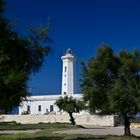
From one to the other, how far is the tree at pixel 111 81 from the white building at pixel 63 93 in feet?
226

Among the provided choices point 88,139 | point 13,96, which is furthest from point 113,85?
point 13,96

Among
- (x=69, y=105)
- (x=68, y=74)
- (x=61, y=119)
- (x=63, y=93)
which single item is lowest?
(x=61, y=119)

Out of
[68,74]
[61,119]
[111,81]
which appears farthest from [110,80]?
[68,74]

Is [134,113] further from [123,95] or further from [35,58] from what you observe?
[35,58]

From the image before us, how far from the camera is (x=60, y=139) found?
2811 centimetres

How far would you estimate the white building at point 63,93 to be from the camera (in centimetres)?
10150

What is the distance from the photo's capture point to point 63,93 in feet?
358

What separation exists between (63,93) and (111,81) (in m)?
78.6

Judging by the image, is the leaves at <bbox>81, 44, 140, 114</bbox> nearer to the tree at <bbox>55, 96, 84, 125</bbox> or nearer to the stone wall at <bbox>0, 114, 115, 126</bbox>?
the tree at <bbox>55, 96, 84, 125</bbox>

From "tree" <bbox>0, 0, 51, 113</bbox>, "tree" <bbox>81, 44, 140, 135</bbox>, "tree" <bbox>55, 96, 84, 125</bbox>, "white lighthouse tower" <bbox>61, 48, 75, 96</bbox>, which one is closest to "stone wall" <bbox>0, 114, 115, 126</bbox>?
"tree" <bbox>55, 96, 84, 125</bbox>

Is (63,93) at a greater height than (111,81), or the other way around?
(63,93)

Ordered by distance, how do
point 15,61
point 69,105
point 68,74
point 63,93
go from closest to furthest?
point 15,61 → point 69,105 → point 63,93 → point 68,74

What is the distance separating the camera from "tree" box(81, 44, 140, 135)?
29.6 metres

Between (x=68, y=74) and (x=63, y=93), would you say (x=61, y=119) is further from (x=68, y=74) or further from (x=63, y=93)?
(x=68, y=74)
